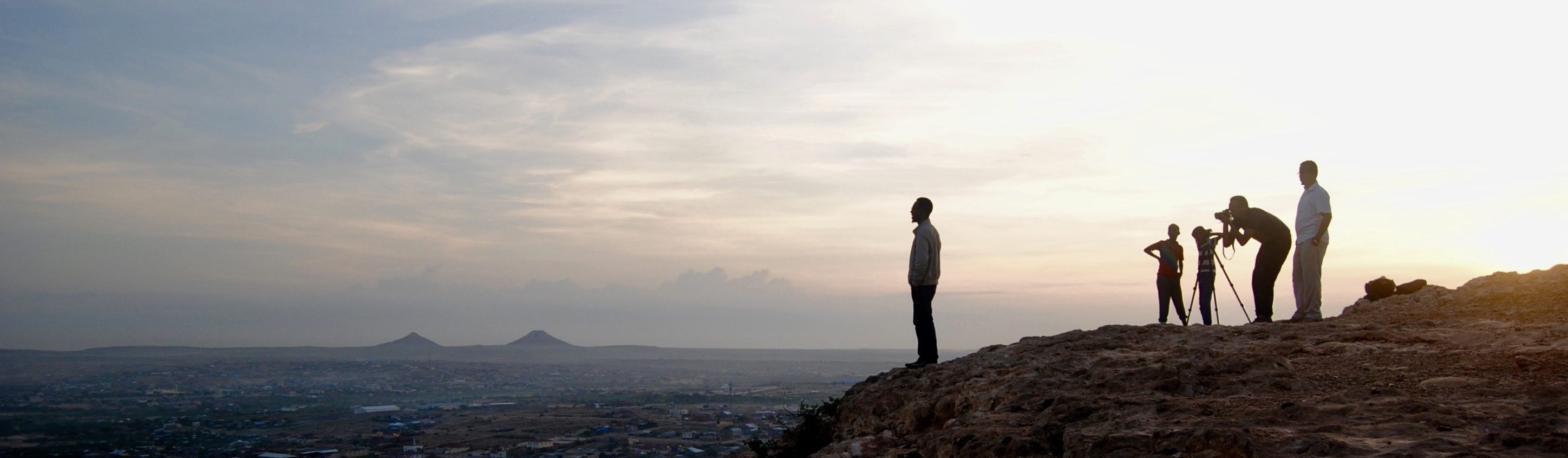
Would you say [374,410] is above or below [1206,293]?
below

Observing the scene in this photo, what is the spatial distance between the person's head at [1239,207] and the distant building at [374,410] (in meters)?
51.9

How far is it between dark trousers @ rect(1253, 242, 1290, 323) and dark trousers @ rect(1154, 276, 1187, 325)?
278cm

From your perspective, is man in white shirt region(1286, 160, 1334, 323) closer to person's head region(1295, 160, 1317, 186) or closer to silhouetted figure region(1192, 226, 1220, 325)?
person's head region(1295, 160, 1317, 186)

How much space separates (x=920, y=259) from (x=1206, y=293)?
620cm

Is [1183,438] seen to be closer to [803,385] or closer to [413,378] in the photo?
[803,385]

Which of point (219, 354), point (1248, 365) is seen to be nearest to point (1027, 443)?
point (1248, 365)

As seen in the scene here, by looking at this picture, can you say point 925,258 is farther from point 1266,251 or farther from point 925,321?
point 1266,251

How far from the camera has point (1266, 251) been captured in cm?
1112

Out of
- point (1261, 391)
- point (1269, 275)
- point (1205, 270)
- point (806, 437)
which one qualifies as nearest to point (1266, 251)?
point (1269, 275)

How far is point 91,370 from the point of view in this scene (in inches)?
3391

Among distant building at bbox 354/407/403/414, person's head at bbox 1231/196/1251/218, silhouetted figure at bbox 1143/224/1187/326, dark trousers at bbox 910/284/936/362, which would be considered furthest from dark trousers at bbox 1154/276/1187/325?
distant building at bbox 354/407/403/414

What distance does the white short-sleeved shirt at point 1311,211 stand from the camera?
10.4 meters

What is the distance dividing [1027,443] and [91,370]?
4264 inches

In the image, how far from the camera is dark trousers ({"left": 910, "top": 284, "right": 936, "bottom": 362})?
10391 mm
